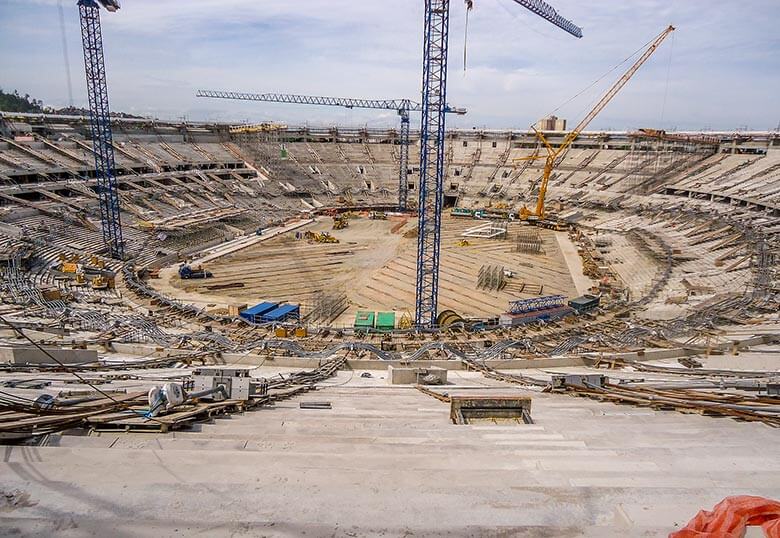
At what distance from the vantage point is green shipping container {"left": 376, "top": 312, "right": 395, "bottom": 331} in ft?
76.7

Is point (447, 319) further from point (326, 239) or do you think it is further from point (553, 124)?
point (553, 124)

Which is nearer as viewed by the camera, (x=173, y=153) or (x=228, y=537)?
(x=228, y=537)

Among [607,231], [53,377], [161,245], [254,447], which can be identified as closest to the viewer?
[254,447]

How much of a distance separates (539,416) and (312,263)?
28523mm

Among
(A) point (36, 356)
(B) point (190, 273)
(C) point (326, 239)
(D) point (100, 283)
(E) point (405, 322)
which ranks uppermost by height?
(A) point (36, 356)

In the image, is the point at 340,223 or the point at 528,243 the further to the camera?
the point at 340,223

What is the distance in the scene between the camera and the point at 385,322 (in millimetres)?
23734

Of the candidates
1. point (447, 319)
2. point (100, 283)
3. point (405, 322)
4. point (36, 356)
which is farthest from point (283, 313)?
point (36, 356)

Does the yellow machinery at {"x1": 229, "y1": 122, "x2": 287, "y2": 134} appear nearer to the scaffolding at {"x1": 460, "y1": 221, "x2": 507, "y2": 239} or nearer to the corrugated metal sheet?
the scaffolding at {"x1": 460, "y1": 221, "x2": 507, "y2": 239}

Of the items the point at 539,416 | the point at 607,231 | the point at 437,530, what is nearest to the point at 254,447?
the point at 437,530

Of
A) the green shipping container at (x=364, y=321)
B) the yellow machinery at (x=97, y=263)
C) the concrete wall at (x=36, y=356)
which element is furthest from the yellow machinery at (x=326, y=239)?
the concrete wall at (x=36, y=356)

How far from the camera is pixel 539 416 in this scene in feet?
30.4

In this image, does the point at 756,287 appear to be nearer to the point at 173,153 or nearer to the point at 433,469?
the point at 433,469

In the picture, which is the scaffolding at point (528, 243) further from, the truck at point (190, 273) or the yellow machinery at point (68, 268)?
the yellow machinery at point (68, 268)
